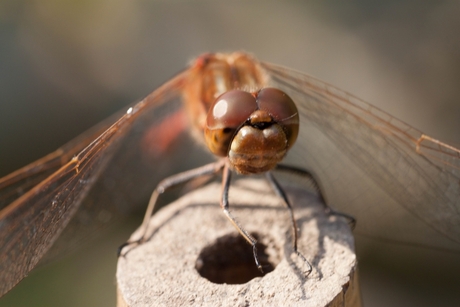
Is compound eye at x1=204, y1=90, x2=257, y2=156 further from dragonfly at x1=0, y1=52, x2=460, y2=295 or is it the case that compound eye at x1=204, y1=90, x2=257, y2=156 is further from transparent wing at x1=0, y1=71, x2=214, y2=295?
transparent wing at x1=0, y1=71, x2=214, y2=295

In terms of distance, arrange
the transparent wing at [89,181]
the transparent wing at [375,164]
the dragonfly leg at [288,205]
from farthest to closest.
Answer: the transparent wing at [375,164]
the transparent wing at [89,181]
the dragonfly leg at [288,205]

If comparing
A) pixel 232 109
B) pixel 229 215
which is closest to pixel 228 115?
pixel 232 109

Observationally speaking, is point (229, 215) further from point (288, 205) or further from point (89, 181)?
point (89, 181)

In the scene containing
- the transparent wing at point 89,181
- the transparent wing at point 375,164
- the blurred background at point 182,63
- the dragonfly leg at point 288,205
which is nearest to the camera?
the dragonfly leg at point 288,205

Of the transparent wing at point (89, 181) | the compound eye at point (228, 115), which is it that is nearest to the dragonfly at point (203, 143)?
the transparent wing at point (89, 181)

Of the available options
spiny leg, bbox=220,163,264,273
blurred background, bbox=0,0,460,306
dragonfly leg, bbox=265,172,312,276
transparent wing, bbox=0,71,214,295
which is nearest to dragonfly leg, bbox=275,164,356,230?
dragonfly leg, bbox=265,172,312,276

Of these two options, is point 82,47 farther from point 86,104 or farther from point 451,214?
point 451,214

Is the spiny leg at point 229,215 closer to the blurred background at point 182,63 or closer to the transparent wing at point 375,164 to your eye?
the transparent wing at point 375,164
